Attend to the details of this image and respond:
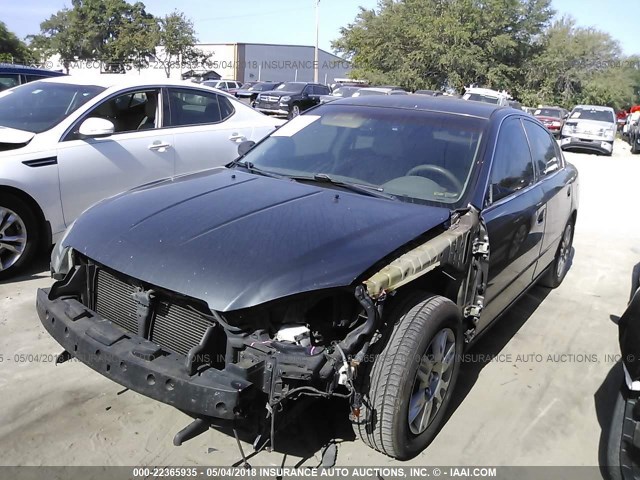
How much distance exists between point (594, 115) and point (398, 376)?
2139cm

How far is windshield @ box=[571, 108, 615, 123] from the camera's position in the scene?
66.8 ft

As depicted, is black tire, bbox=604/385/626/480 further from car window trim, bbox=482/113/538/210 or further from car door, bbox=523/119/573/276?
car door, bbox=523/119/573/276

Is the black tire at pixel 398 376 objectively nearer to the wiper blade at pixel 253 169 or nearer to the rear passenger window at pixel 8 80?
the wiper blade at pixel 253 169

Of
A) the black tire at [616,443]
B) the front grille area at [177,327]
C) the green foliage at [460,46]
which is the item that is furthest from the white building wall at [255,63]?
the black tire at [616,443]

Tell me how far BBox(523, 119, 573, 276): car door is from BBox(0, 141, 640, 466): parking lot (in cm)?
66

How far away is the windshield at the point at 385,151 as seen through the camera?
3314 millimetres

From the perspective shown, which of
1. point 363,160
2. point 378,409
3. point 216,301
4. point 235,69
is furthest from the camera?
point 235,69

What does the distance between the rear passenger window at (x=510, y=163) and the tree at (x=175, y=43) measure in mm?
47220

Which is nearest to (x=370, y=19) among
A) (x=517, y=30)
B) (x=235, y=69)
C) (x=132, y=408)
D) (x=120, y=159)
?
(x=517, y=30)

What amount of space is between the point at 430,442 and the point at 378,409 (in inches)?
24.8

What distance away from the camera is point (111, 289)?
2.76 metres

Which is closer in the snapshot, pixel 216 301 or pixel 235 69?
pixel 216 301

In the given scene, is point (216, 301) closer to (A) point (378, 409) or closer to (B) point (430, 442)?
(A) point (378, 409)

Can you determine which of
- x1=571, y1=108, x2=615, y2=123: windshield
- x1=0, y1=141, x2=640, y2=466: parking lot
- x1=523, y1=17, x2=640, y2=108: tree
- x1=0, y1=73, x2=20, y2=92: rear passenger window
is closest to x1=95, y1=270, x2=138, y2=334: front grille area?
x1=0, y1=141, x2=640, y2=466: parking lot
